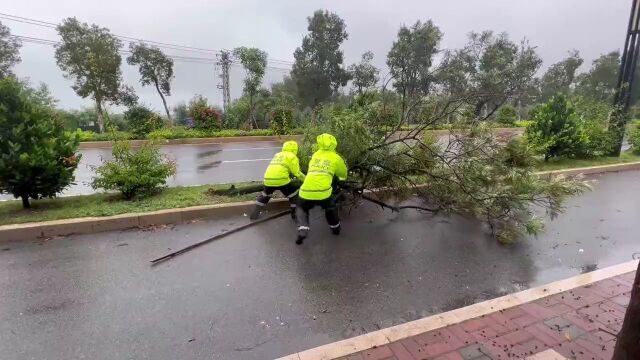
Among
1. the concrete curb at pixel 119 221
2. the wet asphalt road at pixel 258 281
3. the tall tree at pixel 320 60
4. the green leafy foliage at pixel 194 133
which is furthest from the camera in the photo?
the tall tree at pixel 320 60

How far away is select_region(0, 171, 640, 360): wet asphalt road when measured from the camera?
281 centimetres

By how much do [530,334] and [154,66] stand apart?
973 inches

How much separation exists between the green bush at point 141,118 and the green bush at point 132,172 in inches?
449

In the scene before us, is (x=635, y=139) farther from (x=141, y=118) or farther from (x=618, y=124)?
(x=141, y=118)

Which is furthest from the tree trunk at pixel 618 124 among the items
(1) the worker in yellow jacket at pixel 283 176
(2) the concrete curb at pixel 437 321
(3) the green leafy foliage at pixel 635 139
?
(1) the worker in yellow jacket at pixel 283 176

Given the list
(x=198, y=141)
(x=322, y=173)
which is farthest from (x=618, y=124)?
(x=198, y=141)

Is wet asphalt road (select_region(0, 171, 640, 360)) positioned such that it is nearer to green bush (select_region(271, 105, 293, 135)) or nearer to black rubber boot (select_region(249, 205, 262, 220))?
black rubber boot (select_region(249, 205, 262, 220))

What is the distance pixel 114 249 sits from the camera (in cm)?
441

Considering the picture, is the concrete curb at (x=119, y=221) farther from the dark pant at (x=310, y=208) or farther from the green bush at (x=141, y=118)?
the green bush at (x=141, y=118)

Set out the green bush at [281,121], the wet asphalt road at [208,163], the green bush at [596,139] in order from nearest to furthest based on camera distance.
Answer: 1. the wet asphalt road at [208,163]
2. the green bush at [596,139]
3. the green bush at [281,121]

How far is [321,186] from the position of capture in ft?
15.4

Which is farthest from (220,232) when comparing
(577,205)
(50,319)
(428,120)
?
(577,205)

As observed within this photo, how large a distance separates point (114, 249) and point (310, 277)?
2.57 meters

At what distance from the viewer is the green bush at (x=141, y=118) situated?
16.5 metres
